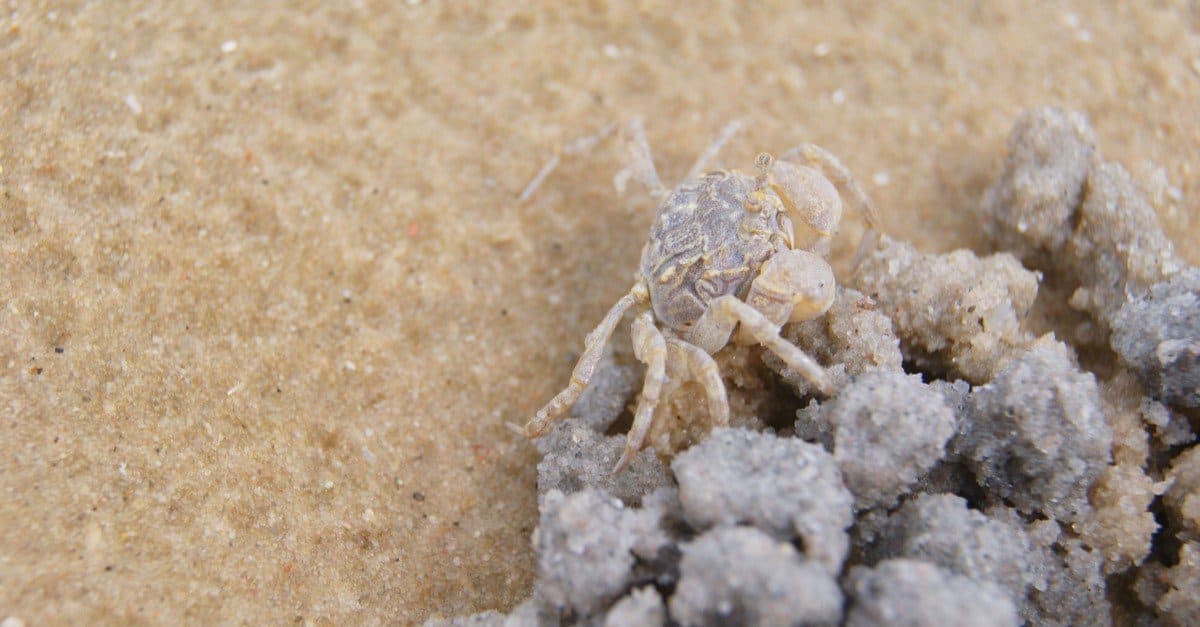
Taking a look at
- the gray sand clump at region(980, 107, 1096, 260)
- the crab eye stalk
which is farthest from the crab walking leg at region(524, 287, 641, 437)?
the gray sand clump at region(980, 107, 1096, 260)

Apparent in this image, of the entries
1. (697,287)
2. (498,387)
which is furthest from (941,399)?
(498,387)

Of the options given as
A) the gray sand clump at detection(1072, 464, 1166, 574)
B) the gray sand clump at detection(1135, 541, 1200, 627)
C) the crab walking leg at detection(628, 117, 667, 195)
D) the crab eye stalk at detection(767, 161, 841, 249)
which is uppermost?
the crab eye stalk at detection(767, 161, 841, 249)

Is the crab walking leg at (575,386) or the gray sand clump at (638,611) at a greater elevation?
the gray sand clump at (638,611)

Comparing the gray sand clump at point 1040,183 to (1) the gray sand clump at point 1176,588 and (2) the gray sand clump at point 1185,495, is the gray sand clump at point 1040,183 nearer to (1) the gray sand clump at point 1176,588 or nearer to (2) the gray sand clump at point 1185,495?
(2) the gray sand clump at point 1185,495

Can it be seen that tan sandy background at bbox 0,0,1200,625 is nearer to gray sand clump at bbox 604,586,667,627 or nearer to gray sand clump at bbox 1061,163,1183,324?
gray sand clump at bbox 1061,163,1183,324

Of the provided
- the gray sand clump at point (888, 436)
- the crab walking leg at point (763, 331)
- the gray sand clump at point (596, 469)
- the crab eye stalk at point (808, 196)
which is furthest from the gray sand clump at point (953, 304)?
the gray sand clump at point (596, 469)

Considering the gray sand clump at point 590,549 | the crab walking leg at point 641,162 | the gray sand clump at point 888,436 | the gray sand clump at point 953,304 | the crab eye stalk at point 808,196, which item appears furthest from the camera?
the crab walking leg at point 641,162

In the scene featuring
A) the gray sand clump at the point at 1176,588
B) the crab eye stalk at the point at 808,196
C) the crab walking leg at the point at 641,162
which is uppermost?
the crab eye stalk at the point at 808,196
